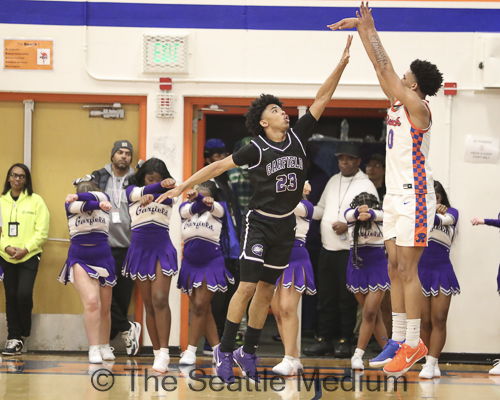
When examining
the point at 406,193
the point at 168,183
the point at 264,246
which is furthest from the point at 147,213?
the point at 406,193

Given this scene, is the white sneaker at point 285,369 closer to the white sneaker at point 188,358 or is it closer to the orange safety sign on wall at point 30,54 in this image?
the white sneaker at point 188,358

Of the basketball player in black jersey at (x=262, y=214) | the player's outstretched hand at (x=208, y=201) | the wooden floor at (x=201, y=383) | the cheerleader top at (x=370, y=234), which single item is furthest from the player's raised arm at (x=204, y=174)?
the cheerleader top at (x=370, y=234)

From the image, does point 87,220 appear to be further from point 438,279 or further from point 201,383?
point 438,279

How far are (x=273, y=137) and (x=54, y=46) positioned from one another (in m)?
3.17

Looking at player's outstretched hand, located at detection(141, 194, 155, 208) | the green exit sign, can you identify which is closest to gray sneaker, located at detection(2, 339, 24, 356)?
player's outstretched hand, located at detection(141, 194, 155, 208)

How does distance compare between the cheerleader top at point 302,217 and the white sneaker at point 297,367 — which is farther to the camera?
the cheerleader top at point 302,217

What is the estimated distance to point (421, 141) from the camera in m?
4.29

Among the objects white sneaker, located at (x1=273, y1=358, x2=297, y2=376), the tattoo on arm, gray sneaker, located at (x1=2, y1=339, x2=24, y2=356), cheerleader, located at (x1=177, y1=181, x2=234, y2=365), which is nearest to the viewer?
the tattoo on arm

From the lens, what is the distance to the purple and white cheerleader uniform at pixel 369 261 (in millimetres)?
5816

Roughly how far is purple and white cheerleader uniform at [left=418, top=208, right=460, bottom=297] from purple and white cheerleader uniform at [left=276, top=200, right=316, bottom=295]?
3.35 feet

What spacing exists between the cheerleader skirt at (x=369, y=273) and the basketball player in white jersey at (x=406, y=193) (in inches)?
53.5

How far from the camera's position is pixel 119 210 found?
6.42 metres
